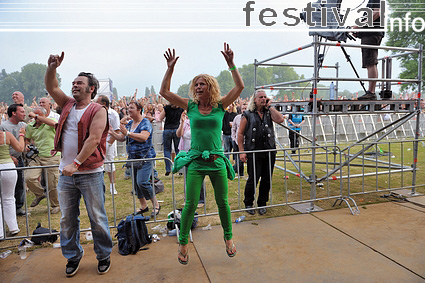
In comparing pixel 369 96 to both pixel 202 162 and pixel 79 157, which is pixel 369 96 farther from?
pixel 79 157

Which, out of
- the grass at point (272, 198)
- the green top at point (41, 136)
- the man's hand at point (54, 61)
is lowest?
the grass at point (272, 198)

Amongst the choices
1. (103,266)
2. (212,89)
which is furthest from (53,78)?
(103,266)

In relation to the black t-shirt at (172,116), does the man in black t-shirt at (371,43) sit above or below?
above

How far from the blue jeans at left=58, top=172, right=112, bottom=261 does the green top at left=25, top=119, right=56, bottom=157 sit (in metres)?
2.56

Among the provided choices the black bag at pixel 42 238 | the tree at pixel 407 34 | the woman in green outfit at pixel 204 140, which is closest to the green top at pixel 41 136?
the black bag at pixel 42 238

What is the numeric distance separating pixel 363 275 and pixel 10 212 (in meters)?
4.73

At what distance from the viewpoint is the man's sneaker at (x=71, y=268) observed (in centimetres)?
A: 331

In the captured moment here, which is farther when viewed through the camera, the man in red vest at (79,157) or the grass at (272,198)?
the grass at (272,198)

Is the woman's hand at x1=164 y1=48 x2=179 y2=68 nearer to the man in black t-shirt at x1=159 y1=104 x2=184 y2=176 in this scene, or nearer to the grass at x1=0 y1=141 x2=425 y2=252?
the grass at x1=0 y1=141 x2=425 y2=252

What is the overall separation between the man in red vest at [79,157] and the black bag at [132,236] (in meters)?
0.42

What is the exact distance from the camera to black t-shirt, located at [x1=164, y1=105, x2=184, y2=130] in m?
8.07

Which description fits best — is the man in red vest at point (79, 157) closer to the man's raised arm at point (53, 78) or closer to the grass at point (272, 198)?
the man's raised arm at point (53, 78)

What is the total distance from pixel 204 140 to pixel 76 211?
1.62 metres

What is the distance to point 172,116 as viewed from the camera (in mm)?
8211
